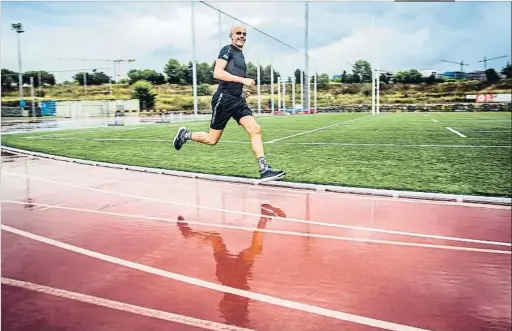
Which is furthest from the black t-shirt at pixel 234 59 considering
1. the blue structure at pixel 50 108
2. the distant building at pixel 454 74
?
the distant building at pixel 454 74

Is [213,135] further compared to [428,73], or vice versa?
[428,73]

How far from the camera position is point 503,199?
5273mm

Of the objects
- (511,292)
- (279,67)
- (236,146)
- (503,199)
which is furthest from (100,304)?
(236,146)

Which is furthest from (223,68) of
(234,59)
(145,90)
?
(145,90)

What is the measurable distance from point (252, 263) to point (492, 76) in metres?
46.1

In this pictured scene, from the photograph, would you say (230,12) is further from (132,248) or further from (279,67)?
(132,248)

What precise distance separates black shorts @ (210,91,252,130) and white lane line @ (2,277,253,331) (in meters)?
2.82

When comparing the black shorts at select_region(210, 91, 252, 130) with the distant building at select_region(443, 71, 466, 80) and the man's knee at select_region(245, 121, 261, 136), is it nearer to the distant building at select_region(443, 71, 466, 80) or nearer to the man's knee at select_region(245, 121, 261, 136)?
the man's knee at select_region(245, 121, 261, 136)

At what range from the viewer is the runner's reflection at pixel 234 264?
259 cm

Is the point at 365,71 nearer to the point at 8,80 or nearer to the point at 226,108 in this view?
the point at 8,80

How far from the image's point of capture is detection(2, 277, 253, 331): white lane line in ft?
7.98

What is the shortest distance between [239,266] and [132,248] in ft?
3.24

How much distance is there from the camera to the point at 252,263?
3.40m

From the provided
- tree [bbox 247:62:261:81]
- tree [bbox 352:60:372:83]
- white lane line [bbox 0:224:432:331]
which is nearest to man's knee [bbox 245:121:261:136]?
tree [bbox 247:62:261:81]
